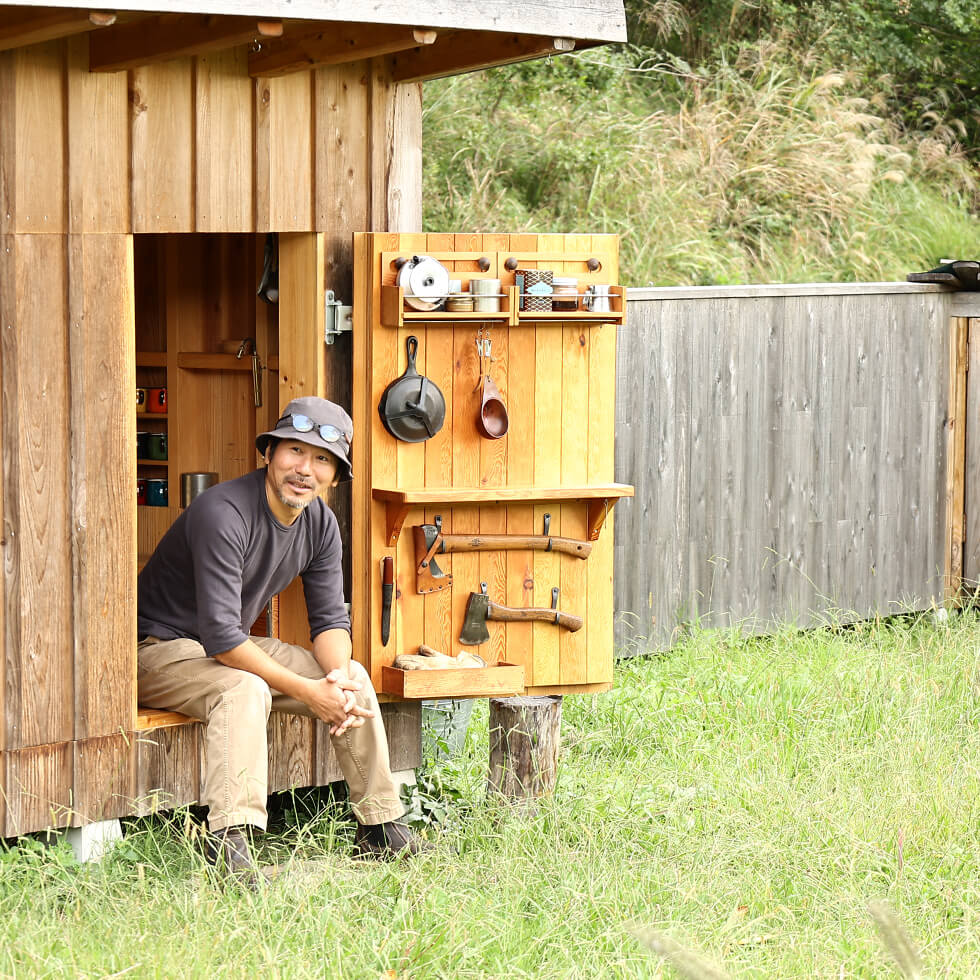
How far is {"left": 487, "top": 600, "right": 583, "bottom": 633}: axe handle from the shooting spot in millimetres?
5473

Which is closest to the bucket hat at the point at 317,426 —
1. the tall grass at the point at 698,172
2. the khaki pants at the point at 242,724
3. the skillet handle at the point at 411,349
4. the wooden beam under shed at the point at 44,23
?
the skillet handle at the point at 411,349

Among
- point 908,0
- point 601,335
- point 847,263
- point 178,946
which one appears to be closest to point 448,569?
point 601,335

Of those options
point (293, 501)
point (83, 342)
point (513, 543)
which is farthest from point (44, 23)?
point (513, 543)

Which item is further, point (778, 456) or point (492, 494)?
point (778, 456)

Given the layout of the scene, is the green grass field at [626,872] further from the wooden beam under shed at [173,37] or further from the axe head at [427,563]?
the wooden beam under shed at [173,37]

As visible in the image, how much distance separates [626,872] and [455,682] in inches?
34.6

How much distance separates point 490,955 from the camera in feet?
13.9

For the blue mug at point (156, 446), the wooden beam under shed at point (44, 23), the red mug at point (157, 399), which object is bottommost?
the blue mug at point (156, 446)

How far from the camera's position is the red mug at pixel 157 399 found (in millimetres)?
6883

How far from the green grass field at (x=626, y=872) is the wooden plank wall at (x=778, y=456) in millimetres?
1205

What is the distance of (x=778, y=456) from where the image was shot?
8242 millimetres

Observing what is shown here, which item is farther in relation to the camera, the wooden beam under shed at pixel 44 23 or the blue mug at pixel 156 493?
the blue mug at pixel 156 493

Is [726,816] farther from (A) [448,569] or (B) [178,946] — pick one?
(B) [178,946]

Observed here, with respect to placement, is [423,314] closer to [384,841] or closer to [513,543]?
[513,543]
